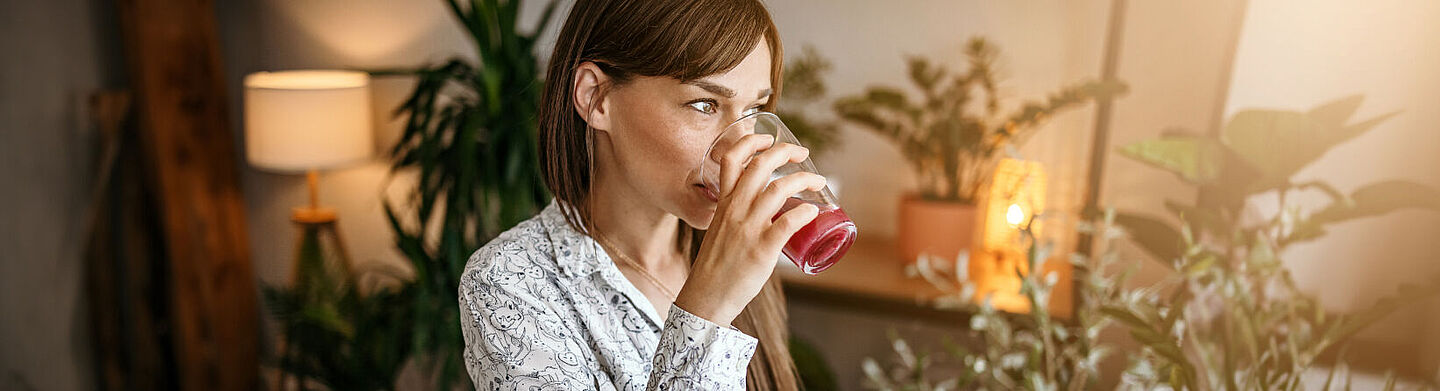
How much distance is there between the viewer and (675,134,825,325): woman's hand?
77cm

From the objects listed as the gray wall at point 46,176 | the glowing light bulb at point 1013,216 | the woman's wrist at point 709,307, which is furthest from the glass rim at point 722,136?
the gray wall at point 46,176

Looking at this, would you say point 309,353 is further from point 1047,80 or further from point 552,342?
point 1047,80

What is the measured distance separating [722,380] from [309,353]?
2.21 metres

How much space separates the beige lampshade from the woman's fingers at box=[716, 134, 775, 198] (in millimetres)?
2015

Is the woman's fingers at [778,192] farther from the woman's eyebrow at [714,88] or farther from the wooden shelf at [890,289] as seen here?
the wooden shelf at [890,289]

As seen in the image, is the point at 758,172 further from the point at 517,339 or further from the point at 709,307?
the point at 517,339

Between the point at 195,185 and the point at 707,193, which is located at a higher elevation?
the point at 707,193

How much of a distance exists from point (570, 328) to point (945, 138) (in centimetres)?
153

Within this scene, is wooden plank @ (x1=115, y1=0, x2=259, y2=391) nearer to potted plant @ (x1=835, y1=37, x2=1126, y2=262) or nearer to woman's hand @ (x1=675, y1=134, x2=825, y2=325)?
potted plant @ (x1=835, y1=37, x2=1126, y2=262)

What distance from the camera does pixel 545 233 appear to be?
1015 millimetres

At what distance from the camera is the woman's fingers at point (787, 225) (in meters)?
0.76

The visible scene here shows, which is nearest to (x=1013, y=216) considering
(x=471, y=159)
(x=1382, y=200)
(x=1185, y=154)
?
(x=1185, y=154)

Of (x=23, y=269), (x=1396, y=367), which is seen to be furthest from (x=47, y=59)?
(x=1396, y=367)

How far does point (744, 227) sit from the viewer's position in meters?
0.77
